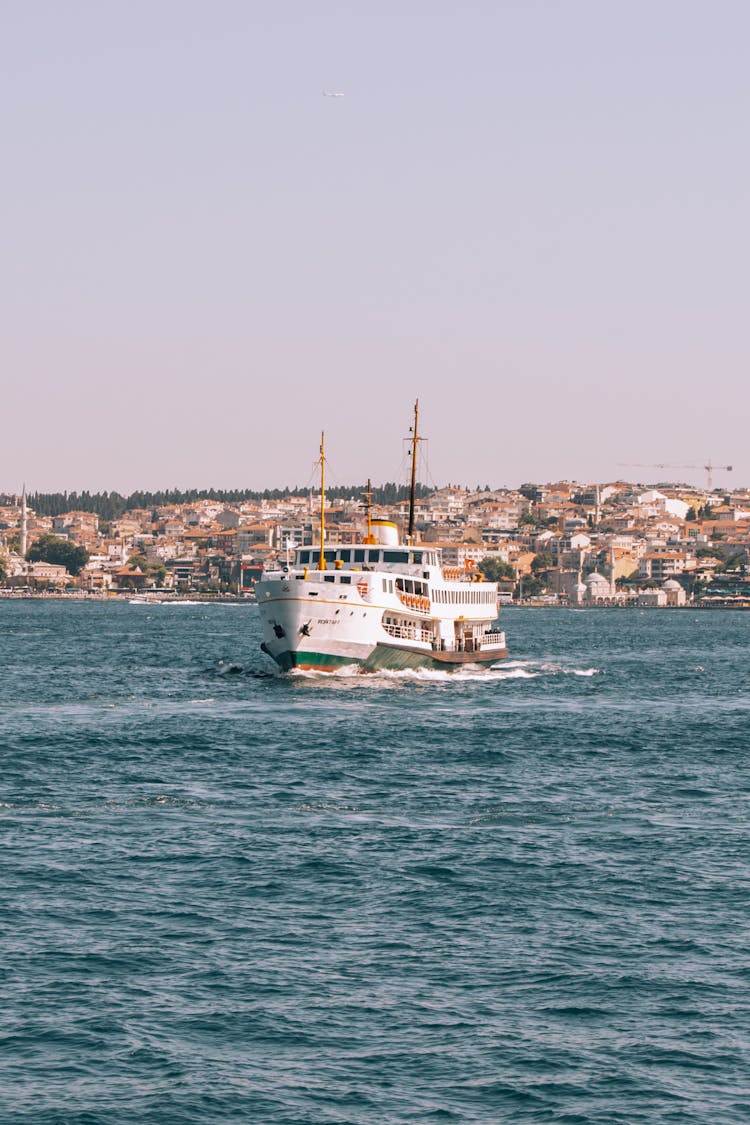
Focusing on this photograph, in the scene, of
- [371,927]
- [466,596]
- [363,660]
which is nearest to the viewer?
[371,927]

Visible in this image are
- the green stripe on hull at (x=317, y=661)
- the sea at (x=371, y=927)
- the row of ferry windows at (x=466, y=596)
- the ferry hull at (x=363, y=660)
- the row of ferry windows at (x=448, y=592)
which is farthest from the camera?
the row of ferry windows at (x=466, y=596)

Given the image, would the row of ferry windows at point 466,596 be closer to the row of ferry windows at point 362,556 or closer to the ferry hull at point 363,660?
the row of ferry windows at point 362,556

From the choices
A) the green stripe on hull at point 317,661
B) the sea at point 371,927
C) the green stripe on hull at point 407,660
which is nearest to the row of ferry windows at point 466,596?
the green stripe on hull at point 407,660

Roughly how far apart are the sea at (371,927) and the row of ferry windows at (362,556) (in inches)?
1051

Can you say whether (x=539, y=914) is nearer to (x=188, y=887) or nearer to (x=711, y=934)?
(x=711, y=934)

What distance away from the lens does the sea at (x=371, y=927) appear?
20922 mm

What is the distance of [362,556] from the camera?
3361 inches

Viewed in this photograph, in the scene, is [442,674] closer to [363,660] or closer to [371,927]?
[363,660]

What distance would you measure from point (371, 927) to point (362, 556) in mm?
57775

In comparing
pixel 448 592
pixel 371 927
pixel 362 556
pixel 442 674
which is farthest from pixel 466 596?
pixel 371 927

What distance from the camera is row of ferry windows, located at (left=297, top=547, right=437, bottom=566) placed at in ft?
276

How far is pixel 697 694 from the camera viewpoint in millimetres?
82375

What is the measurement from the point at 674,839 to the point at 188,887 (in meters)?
11.6

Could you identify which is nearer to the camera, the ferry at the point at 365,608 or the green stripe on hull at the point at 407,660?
the ferry at the point at 365,608
